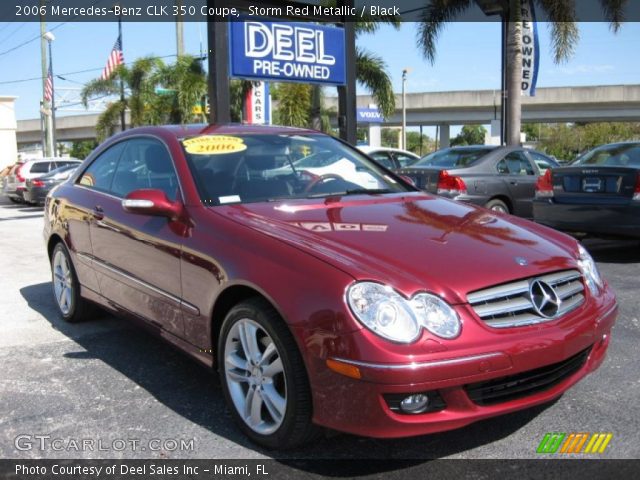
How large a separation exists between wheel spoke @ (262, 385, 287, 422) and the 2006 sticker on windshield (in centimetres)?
160

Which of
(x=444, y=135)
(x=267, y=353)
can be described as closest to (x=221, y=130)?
(x=267, y=353)

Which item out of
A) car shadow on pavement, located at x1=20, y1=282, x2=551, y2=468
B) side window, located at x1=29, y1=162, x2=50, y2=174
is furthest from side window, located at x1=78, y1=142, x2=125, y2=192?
side window, located at x1=29, y1=162, x2=50, y2=174

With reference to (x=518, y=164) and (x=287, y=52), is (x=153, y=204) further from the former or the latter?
(x=518, y=164)

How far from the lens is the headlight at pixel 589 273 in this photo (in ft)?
10.1

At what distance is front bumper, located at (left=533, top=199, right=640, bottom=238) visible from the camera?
6.88 meters

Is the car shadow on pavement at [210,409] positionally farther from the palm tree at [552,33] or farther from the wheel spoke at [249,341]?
the palm tree at [552,33]

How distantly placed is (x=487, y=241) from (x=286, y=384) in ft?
3.87

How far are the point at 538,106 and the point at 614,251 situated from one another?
141 feet

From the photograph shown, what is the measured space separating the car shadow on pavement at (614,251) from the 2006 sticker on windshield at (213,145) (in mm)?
→ 5061

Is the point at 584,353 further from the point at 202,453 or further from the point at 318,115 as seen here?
the point at 318,115

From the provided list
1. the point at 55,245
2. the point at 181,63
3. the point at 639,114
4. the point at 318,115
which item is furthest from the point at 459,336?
the point at 639,114

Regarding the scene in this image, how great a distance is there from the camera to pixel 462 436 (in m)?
2.96

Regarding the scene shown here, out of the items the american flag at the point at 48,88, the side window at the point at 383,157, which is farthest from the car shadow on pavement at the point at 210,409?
the american flag at the point at 48,88

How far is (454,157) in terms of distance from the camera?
9.64m
